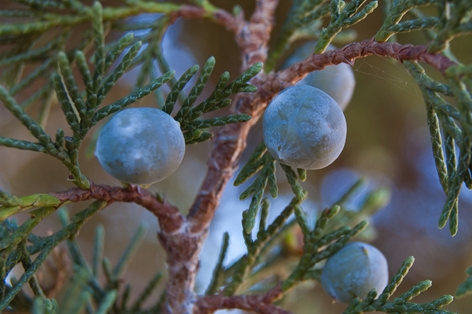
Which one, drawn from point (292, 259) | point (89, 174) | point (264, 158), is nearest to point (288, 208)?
point (264, 158)

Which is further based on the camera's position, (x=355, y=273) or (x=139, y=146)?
(x=355, y=273)

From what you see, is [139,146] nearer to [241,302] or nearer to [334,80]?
[241,302]

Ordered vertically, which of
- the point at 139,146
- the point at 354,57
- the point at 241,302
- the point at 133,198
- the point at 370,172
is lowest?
the point at 241,302

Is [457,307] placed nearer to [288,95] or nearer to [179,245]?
[179,245]

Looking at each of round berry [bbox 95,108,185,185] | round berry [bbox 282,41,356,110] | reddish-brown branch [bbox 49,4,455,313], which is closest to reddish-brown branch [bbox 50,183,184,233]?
reddish-brown branch [bbox 49,4,455,313]

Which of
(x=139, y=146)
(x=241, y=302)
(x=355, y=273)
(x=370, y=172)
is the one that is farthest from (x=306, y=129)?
(x=370, y=172)

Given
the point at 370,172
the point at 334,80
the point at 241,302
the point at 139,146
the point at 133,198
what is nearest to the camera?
the point at 139,146
